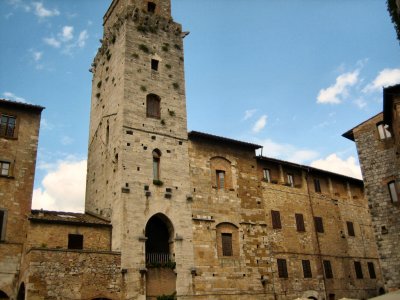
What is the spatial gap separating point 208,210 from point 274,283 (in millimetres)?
5746

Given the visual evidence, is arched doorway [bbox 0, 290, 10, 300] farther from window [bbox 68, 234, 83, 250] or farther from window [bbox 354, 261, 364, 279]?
A: window [bbox 354, 261, 364, 279]

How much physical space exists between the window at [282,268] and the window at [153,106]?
36.8 ft

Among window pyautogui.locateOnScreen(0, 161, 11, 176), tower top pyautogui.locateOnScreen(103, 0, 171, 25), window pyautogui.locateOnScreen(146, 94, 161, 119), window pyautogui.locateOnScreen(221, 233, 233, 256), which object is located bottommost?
window pyautogui.locateOnScreen(221, 233, 233, 256)

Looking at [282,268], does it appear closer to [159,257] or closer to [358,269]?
[358,269]

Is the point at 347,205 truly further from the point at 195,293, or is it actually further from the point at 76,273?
the point at 76,273

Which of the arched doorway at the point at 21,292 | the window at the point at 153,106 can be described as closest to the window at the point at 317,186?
the window at the point at 153,106

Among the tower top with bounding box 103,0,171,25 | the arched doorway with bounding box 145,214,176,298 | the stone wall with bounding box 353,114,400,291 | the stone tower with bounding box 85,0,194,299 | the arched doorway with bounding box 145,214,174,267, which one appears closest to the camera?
the arched doorway with bounding box 145,214,176,298

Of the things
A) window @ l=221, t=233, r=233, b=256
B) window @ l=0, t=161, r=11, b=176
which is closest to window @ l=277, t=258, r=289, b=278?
window @ l=221, t=233, r=233, b=256

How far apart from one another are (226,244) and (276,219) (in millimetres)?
4343

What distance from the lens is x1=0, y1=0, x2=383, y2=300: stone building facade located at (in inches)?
797

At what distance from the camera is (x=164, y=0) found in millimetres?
29641

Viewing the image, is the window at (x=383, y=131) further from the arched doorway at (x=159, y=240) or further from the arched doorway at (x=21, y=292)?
the arched doorway at (x=21, y=292)

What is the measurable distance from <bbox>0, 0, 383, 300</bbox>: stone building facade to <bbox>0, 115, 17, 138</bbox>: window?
17.5 inches

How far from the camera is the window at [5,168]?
21683 mm
